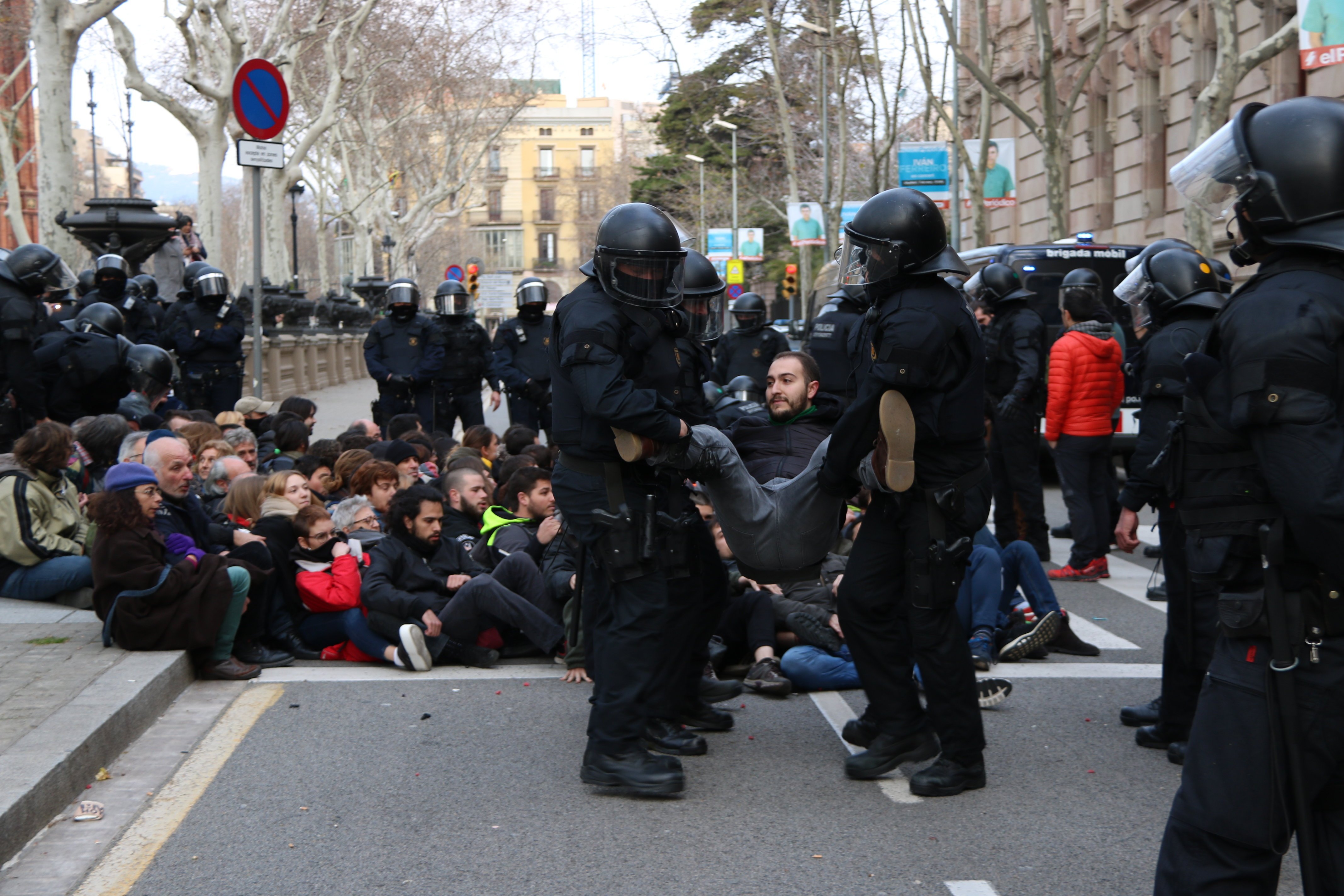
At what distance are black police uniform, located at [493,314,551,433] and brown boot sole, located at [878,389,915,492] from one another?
8.70 m

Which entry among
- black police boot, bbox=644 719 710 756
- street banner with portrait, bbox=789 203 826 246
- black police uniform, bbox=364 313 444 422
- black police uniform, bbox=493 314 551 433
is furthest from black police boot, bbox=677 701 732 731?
street banner with portrait, bbox=789 203 826 246

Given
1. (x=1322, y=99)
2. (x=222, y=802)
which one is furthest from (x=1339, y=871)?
(x=222, y=802)

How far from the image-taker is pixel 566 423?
475cm

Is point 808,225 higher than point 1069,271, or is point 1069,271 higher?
point 808,225

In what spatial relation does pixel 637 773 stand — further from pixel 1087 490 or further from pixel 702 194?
pixel 702 194

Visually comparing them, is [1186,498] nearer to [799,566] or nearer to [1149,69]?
[799,566]

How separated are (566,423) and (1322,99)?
2.57 metres

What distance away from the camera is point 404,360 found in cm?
1309

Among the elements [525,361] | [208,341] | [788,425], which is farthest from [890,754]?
[208,341]

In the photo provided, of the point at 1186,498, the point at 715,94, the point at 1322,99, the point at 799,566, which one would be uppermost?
the point at 715,94

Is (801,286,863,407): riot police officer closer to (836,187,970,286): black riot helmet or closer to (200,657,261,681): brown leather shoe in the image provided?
(200,657,261,681): brown leather shoe

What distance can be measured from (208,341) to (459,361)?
2342mm

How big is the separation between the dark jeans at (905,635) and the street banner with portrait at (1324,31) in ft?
33.7

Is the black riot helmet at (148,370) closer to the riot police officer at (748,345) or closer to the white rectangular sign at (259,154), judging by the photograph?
the white rectangular sign at (259,154)
